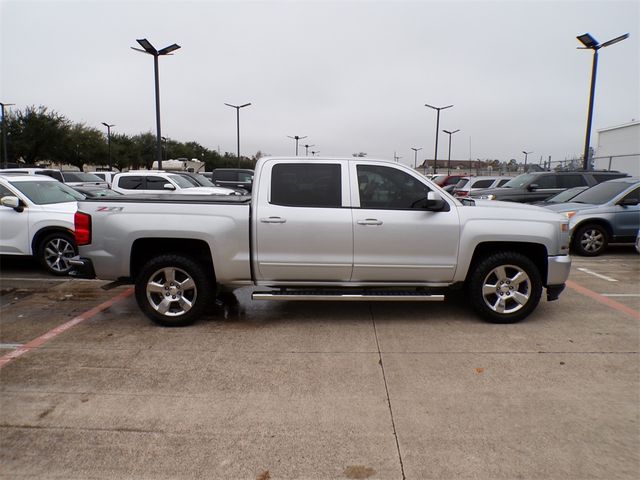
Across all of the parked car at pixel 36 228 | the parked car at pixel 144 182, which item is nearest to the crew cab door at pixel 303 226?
the parked car at pixel 36 228

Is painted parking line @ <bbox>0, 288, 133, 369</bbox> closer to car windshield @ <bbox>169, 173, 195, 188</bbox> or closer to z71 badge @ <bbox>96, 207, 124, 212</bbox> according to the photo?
z71 badge @ <bbox>96, 207, 124, 212</bbox>

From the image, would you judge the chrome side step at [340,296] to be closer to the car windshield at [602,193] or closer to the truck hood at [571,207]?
the truck hood at [571,207]

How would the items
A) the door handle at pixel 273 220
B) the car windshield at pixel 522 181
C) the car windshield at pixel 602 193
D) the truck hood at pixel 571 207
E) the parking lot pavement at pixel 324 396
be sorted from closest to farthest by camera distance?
1. the parking lot pavement at pixel 324 396
2. the door handle at pixel 273 220
3. the truck hood at pixel 571 207
4. the car windshield at pixel 602 193
5. the car windshield at pixel 522 181

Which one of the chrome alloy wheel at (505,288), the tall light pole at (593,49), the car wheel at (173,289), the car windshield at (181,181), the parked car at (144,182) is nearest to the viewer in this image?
the car wheel at (173,289)

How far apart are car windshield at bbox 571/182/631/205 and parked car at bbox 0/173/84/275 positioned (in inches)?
404

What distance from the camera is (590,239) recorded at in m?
9.83

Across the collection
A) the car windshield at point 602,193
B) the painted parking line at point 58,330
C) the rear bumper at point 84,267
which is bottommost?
the painted parking line at point 58,330

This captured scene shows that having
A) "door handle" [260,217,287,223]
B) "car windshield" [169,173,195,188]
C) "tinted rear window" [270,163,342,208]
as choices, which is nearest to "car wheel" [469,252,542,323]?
"tinted rear window" [270,163,342,208]

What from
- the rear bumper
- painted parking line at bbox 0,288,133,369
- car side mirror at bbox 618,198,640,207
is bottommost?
painted parking line at bbox 0,288,133,369

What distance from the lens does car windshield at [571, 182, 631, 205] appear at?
10.1 metres

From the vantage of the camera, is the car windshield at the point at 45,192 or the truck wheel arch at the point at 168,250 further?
the car windshield at the point at 45,192

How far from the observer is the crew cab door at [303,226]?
514 cm

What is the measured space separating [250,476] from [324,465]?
450 mm

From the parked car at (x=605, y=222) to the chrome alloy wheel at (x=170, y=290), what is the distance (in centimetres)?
793
